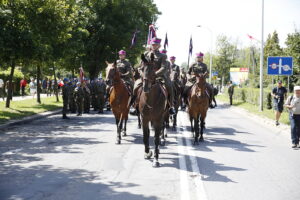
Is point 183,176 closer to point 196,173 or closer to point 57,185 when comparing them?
point 196,173

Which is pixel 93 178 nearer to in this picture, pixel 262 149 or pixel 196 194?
pixel 196 194

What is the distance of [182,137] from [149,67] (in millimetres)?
5185

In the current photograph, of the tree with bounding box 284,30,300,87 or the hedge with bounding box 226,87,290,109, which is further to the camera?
the hedge with bounding box 226,87,290,109

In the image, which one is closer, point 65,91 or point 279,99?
point 279,99

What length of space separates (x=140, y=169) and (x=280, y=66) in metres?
13.4

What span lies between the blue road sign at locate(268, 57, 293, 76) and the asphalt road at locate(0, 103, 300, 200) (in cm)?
675

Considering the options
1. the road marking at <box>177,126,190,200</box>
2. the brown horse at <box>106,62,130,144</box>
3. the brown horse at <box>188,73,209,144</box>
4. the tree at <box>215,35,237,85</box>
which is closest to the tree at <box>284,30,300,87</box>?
the brown horse at <box>188,73,209,144</box>

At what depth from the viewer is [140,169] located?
812cm

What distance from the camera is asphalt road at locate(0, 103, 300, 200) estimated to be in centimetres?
639

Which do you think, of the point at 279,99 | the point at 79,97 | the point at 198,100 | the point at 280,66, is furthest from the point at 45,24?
the point at 279,99

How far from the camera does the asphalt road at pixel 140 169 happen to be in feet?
21.0

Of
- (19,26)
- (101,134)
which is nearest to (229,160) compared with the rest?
(101,134)

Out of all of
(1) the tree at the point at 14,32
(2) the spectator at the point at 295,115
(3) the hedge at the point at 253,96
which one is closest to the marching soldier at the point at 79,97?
(1) the tree at the point at 14,32

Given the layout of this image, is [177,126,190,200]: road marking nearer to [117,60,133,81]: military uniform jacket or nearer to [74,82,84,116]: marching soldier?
[117,60,133,81]: military uniform jacket
